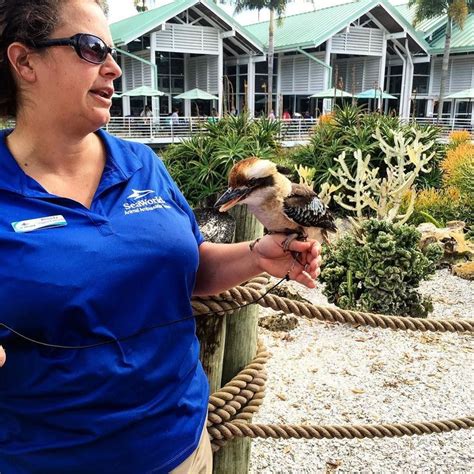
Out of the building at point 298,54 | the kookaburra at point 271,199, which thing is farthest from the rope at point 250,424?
the building at point 298,54

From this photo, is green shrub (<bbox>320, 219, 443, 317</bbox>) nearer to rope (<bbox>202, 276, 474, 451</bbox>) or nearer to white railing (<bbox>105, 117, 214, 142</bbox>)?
rope (<bbox>202, 276, 474, 451</bbox>)

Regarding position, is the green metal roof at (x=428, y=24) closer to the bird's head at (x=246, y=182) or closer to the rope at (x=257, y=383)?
the rope at (x=257, y=383)

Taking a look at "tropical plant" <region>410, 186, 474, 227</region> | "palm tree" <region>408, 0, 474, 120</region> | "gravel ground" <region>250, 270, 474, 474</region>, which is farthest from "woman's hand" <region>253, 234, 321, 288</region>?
"palm tree" <region>408, 0, 474, 120</region>

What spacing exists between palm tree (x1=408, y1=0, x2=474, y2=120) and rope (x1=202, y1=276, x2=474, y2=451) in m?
27.1

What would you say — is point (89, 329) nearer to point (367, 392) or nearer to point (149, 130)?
point (367, 392)

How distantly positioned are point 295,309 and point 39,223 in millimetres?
1050

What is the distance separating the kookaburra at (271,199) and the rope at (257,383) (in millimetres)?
329

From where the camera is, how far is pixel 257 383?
2.18 m

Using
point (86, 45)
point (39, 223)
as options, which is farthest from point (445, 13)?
point (39, 223)

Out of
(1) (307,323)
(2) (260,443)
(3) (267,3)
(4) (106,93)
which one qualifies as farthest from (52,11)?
(3) (267,3)

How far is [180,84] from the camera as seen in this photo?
94.3 feet

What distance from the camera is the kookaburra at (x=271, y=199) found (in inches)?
64.8

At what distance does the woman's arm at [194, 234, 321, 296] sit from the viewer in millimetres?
1667

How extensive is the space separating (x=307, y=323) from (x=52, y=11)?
496 cm
